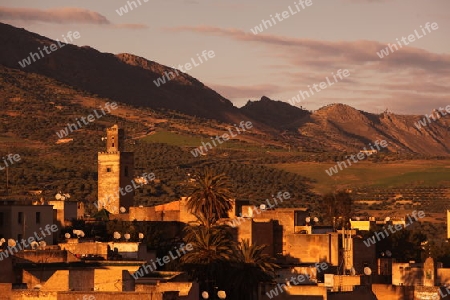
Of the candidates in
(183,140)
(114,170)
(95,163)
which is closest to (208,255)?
(114,170)

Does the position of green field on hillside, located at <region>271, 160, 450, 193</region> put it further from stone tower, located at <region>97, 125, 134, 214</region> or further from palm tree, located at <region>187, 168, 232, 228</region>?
palm tree, located at <region>187, 168, 232, 228</region>

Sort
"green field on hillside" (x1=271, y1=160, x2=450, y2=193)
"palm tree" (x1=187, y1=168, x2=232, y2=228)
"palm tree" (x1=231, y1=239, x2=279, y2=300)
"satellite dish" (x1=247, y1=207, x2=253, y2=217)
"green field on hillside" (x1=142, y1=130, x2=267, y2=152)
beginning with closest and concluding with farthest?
"palm tree" (x1=231, y1=239, x2=279, y2=300) < "palm tree" (x1=187, y1=168, x2=232, y2=228) < "satellite dish" (x1=247, y1=207, x2=253, y2=217) < "green field on hillside" (x1=271, y1=160, x2=450, y2=193) < "green field on hillside" (x1=142, y1=130, x2=267, y2=152)

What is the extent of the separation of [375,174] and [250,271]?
122744mm

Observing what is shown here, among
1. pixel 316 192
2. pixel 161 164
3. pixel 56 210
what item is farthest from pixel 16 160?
pixel 56 210

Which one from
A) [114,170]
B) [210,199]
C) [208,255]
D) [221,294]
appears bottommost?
[221,294]

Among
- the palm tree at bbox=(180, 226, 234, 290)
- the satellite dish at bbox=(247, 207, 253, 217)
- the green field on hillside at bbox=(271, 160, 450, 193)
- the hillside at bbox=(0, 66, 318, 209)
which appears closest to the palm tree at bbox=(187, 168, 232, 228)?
the satellite dish at bbox=(247, 207, 253, 217)

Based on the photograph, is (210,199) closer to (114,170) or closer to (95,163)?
(114,170)

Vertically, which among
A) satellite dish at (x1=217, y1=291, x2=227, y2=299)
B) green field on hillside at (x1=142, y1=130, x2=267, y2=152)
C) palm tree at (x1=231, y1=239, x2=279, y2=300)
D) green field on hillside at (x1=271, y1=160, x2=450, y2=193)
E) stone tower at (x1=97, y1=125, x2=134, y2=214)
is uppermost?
green field on hillside at (x1=142, y1=130, x2=267, y2=152)

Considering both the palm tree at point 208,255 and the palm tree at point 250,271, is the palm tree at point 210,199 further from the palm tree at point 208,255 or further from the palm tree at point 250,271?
the palm tree at point 250,271

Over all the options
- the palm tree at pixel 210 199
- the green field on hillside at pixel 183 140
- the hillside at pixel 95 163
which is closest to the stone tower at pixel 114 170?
the hillside at pixel 95 163

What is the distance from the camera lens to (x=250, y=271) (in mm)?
59156

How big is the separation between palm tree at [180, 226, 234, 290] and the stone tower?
1473 inches

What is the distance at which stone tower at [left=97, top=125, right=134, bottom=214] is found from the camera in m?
105

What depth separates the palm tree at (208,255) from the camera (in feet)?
194
